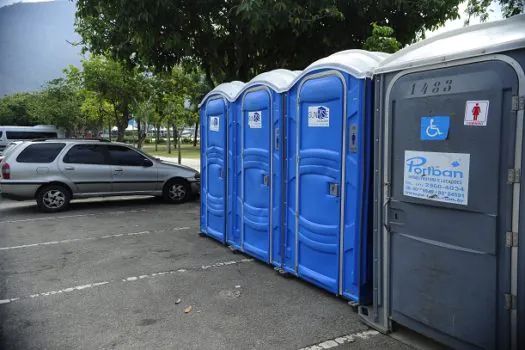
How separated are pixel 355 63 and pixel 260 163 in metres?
1.96

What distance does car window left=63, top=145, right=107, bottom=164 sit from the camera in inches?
413

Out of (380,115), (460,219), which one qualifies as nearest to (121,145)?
(380,115)

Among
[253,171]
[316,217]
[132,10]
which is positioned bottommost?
[316,217]

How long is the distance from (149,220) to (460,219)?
7038mm

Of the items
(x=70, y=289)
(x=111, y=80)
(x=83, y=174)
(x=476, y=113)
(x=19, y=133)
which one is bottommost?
(x=70, y=289)

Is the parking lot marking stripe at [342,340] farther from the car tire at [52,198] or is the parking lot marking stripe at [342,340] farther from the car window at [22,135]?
the car window at [22,135]

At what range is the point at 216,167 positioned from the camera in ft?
22.6

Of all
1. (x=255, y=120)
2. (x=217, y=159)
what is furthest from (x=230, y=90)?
(x=217, y=159)

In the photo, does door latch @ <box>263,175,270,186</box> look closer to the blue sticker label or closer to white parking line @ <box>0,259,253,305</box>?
white parking line @ <box>0,259,253,305</box>

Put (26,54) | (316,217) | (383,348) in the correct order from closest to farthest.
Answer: (26,54)
(383,348)
(316,217)

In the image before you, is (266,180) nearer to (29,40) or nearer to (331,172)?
(331,172)

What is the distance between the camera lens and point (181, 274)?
562 centimetres

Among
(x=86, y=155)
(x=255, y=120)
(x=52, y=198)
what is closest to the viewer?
(x=255, y=120)

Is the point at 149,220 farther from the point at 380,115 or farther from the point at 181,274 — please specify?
the point at 380,115
